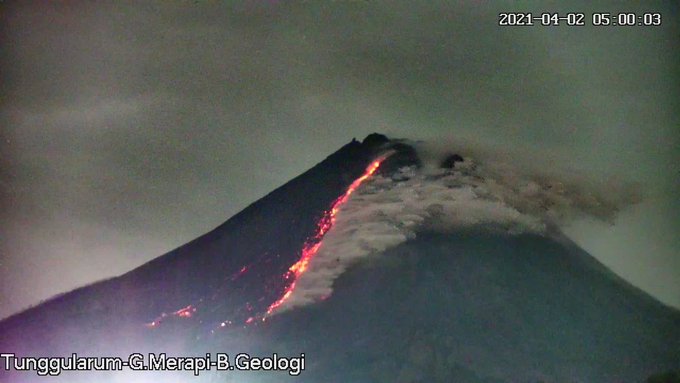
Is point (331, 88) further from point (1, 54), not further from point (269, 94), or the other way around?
point (1, 54)

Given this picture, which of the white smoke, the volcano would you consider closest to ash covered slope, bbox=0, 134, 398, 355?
the volcano

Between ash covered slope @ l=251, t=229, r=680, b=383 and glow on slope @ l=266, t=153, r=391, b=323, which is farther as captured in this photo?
glow on slope @ l=266, t=153, r=391, b=323

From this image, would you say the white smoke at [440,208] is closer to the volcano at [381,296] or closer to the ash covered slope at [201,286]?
the volcano at [381,296]

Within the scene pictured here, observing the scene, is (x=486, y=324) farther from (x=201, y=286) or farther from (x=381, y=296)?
(x=201, y=286)

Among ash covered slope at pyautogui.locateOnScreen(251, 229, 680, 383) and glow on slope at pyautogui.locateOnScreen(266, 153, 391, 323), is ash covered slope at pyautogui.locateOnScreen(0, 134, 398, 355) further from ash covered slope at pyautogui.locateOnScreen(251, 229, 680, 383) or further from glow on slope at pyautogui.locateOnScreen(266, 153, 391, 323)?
ash covered slope at pyautogui.locateOnScreen(251, 229, 680, 383)

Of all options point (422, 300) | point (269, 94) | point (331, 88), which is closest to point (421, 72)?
point (331, 88)

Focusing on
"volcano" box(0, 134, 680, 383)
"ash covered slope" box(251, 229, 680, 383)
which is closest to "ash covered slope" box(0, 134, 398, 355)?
"volcano" box(0, 134, 680, 383)

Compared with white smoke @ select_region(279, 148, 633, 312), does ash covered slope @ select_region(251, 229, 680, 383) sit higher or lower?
lower
